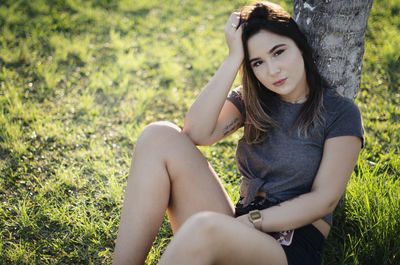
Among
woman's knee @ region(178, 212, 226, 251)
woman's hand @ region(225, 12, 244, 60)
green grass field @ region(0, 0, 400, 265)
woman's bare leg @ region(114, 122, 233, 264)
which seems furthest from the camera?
green grass field @ region(0, 0, 400, 265)

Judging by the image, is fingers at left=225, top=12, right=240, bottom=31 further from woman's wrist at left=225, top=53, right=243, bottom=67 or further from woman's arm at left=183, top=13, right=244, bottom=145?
woman's wrist at left=225, top=53, right=243, bottom=67

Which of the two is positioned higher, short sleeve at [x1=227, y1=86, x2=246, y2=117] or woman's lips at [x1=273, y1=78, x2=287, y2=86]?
woman's lips at [x1=273, y1=78, x2=287, y2=86]

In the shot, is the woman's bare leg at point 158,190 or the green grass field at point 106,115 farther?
the green grass field at point 106,115

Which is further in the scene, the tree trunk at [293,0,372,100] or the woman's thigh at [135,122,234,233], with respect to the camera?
the tree trunk at [293,0,372,100]

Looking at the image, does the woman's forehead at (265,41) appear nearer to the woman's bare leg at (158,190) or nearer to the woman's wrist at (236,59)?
the woman's wrist at (236,59)

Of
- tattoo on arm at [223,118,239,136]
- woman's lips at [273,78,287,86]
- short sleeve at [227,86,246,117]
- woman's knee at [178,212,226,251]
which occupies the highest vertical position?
woman's lips at [273,78,287,86]

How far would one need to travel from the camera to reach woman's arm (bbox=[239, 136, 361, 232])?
192 centimetres

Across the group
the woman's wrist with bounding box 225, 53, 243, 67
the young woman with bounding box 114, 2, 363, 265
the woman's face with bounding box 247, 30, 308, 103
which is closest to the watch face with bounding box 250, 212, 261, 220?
the young woman with bounding box 114, 2, 363, 265

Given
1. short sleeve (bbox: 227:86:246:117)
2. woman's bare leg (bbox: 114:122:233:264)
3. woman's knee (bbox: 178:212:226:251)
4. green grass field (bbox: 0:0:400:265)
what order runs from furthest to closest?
green grass field (bbox: 0:0:400:265) < short sleeve (bbox: 227:86:246:117) < woman's bare leg (bbox: 114:122:233:264) < woman's knee (bbox: 178:212:226:251)

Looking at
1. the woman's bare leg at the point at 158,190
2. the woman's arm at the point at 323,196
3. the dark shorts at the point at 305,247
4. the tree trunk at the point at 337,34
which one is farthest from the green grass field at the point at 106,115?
the tree trunk at the point at 337,34

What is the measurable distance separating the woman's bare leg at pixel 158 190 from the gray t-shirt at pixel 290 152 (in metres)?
0.29

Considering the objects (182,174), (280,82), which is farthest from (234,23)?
(182,174)

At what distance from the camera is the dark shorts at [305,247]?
1.92 meters

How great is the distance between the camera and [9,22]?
21.4 feet
